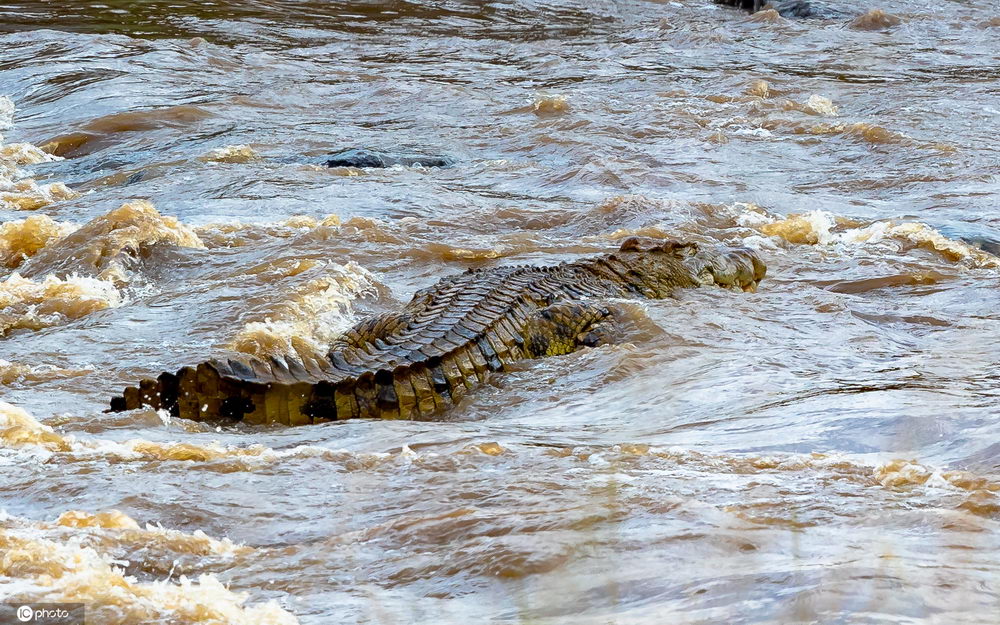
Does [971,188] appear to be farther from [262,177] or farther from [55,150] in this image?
[55,150]

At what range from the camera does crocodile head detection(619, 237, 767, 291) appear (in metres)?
7.02

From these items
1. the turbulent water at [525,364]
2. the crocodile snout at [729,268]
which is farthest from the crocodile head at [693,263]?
the turbulent water at [525,364]

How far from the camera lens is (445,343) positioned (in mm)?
5406

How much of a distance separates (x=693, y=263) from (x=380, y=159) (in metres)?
4.50

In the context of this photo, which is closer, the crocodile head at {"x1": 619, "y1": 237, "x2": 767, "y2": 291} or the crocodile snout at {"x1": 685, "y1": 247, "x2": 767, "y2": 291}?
the crocodile head at {"x1": 619, "y1": 237, "x2": 767, "y2": 291}

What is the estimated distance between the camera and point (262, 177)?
412 inches

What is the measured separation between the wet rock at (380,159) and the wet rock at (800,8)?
1270cm

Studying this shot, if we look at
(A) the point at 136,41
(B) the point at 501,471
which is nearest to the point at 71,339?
(B) the point at 501,471

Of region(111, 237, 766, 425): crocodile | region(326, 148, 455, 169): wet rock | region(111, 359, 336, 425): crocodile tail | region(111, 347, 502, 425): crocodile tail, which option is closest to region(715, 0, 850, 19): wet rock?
region(326, 148, 455, 169): wet rock

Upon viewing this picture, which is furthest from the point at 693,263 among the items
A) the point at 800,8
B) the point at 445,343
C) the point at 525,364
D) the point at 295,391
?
the point at 800,8

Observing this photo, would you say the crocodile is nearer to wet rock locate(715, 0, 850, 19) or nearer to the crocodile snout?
the crocodile snout

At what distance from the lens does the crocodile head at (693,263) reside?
23.0ft

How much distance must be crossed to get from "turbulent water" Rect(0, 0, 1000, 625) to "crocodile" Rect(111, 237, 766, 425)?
118 mm

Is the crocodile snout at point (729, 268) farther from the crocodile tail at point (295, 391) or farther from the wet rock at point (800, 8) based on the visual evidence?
the wet rock at point (800, 8)
